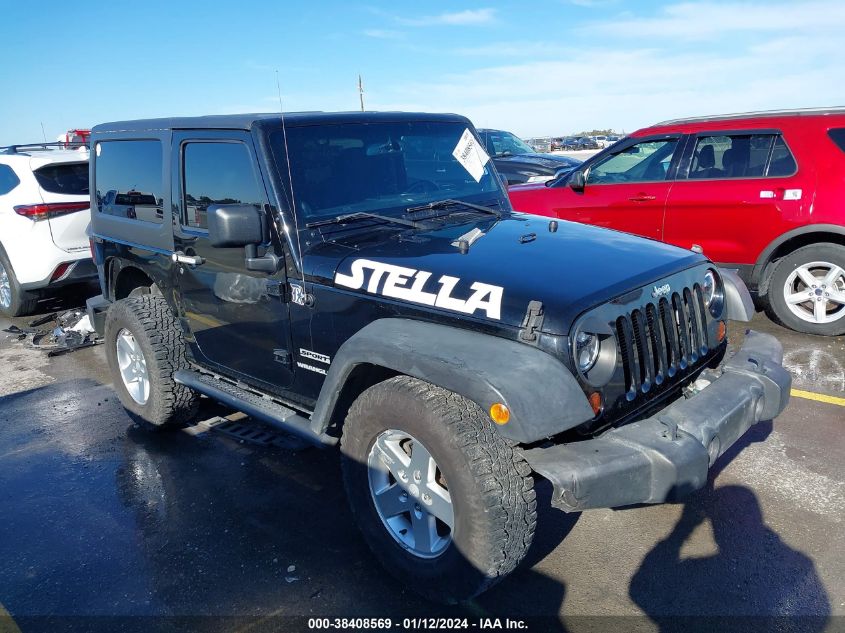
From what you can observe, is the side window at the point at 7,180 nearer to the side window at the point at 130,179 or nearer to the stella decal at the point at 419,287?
the side window at the point at 130,179

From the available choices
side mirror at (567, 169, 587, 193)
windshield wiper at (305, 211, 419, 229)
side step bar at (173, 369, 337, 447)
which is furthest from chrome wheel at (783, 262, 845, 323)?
side step bar at (173, 369, 337, 447)

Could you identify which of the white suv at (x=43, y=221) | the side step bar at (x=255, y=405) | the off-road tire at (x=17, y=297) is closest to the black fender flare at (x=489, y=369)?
the side step bar at (x=255, y=405)

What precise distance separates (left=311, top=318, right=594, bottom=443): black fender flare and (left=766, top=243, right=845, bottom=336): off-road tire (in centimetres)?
449

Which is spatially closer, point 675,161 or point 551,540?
point 551,540

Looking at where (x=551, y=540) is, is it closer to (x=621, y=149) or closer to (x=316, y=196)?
(x=316, y=196)

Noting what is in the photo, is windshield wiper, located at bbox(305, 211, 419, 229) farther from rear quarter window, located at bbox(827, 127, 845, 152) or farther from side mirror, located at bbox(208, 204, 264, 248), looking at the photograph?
rear quarter window, located at bbox(827, 127, 845, 152)

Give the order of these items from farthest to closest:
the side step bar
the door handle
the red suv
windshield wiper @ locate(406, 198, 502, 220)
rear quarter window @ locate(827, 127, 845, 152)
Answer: the red suv
rear quarter window @ locate(827, 127, 845, 152)
the door handle
windshield wiper @ locate(406, 198, 502, 220)
the side step bar

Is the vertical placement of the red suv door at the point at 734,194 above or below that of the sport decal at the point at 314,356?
above

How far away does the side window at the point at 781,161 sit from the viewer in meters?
5.95

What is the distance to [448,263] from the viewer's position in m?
2.97

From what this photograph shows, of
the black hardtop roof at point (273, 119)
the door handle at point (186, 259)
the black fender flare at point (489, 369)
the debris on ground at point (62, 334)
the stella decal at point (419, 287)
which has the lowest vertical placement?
the debris on ground at point (62, 334)

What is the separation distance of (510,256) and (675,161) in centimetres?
426

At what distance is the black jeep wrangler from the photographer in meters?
2.48

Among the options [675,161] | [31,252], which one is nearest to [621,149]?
[675,161]
